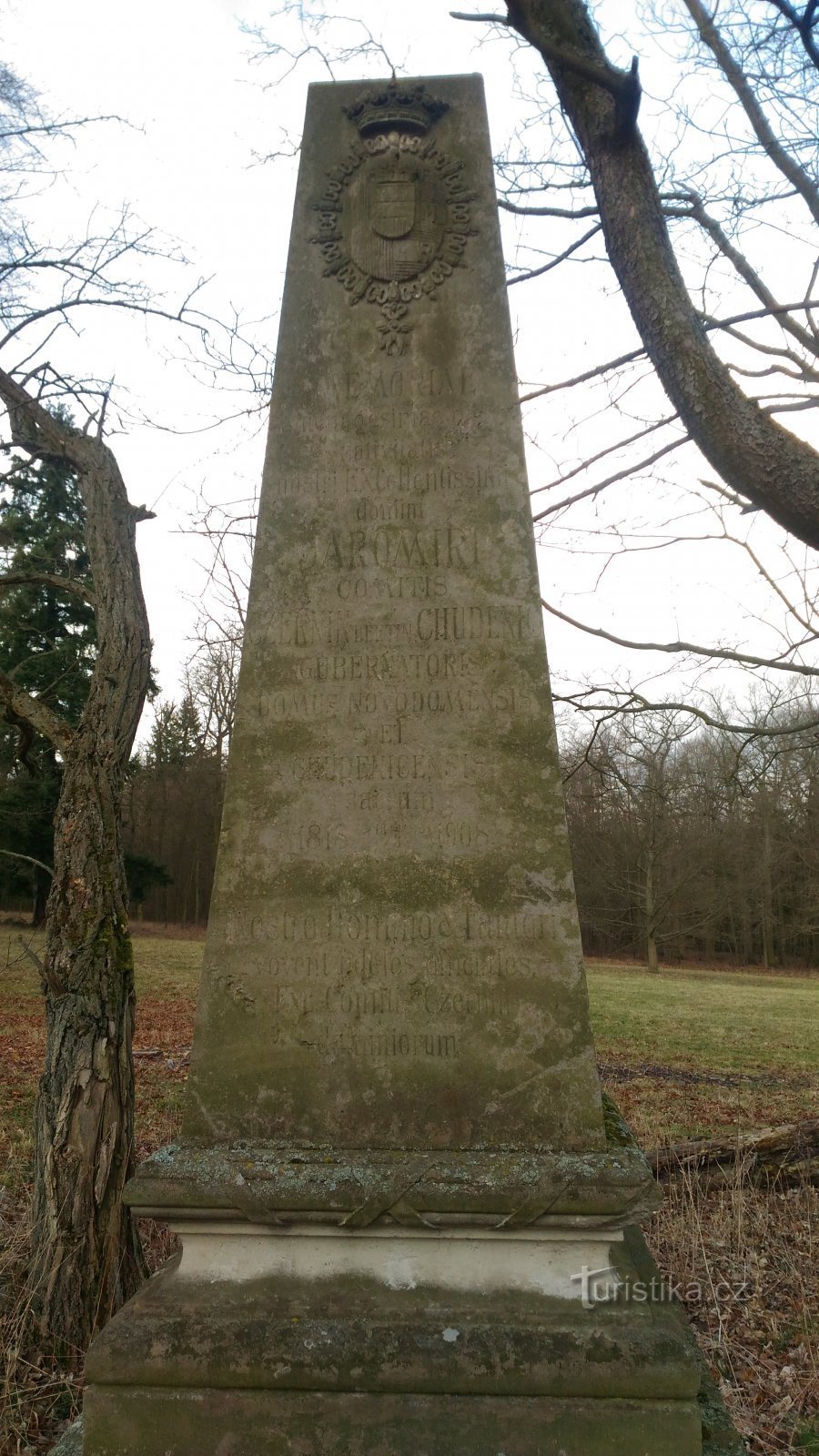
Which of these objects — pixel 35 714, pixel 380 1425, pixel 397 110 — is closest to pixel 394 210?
pixel 397 110

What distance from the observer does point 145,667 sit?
600 cm

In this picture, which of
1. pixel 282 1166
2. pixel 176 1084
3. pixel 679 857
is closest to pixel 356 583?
pixel 282 1166

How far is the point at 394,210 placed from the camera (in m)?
3.50

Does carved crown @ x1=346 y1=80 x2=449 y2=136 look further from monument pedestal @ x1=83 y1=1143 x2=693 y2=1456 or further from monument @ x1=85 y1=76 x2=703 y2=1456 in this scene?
monument pedestal @ x1=83 y1=1143 x2=693 y2=1456

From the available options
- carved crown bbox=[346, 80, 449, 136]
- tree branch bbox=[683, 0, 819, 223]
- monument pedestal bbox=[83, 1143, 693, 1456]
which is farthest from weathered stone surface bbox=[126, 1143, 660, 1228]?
tree branch bbox=[683, 0, 819, 223]

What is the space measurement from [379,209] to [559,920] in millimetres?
2766

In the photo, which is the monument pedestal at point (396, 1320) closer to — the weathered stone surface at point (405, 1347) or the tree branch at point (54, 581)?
the weathered stone surface at point (405, 1347)

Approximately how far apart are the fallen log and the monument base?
4.36 meters

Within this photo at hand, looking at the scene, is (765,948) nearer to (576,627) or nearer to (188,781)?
(188,781)

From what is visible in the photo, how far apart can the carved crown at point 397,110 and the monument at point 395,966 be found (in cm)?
1

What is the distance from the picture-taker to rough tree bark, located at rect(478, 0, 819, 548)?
4.87 m

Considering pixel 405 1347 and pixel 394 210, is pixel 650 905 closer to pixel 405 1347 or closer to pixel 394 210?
pixel 394 210

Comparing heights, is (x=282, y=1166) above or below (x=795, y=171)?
below

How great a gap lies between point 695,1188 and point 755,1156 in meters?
0.62
